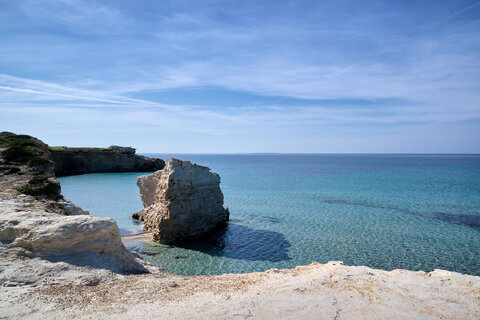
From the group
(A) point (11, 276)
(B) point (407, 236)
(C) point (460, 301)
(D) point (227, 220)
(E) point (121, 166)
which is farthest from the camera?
(E) point (121, 166)

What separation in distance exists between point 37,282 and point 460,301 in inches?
439

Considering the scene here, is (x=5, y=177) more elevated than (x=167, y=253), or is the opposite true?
(x=5, y=177)

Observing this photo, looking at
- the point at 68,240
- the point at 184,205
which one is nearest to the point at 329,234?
the point at 184,205

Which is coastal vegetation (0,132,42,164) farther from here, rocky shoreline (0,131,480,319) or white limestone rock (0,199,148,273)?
white limestone rock (0,199,148,273)

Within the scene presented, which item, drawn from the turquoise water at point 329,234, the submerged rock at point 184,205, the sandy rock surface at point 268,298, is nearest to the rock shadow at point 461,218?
the turquoise water at point 329,234

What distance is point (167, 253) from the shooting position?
17312 mm

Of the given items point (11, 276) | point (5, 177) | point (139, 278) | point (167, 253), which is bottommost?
point (167, 253)

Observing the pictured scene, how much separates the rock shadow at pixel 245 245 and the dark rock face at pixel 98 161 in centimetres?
6014

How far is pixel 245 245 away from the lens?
18547mm

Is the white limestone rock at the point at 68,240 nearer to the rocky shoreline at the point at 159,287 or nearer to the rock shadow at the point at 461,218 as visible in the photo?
the rocky shoreline at the point at 159,287

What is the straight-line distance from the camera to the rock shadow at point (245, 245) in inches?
656

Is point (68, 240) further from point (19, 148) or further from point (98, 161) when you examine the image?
point (98, 161)

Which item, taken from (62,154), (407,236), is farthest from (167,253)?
(62,154)

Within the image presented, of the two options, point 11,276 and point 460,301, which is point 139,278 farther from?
point 460,301
